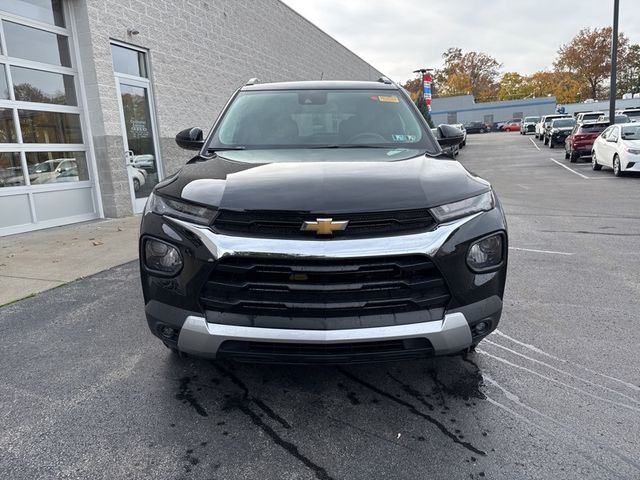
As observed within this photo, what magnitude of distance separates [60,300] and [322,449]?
343cm

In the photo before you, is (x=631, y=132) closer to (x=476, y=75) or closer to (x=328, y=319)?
(x=328, y=319)

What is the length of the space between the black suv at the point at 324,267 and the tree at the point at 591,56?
268 feet

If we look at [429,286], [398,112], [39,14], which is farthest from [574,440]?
[39,14]

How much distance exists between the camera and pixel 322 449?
2.24 meters

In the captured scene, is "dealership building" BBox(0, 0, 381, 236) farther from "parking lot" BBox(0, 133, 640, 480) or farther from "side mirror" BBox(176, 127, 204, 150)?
"side mirror" BBox(176, 127, 204, 150)

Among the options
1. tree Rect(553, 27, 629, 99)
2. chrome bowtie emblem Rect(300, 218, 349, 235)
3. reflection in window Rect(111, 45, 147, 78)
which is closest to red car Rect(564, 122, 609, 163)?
reflection in window Rect(111, 45, 147, 78)

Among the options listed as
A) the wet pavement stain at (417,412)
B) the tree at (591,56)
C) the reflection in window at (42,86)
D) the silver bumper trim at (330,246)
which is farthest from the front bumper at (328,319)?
the tree at (591,56)

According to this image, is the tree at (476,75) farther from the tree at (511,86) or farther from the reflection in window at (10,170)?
the reflection in window at (10,170)

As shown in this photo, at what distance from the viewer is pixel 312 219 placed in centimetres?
219

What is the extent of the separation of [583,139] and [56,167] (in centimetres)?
1912

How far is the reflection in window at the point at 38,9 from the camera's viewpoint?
25.3ft

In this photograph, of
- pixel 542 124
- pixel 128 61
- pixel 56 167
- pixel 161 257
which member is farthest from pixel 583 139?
pixel 161 257

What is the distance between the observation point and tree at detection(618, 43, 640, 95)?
77.1 m

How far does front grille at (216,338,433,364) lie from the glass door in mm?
8156
